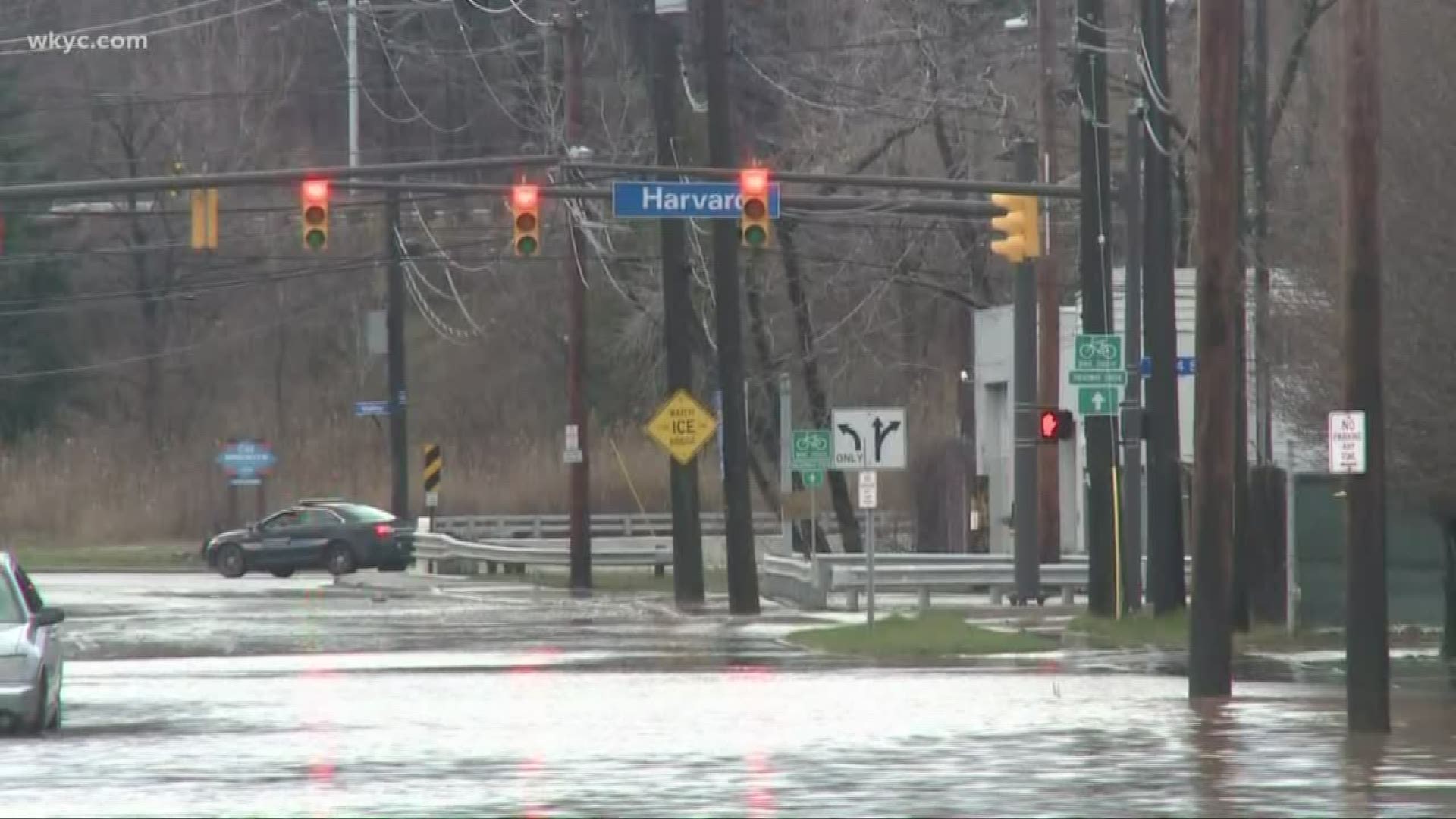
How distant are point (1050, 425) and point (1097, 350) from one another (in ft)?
12.5

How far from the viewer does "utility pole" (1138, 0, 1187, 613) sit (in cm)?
3381

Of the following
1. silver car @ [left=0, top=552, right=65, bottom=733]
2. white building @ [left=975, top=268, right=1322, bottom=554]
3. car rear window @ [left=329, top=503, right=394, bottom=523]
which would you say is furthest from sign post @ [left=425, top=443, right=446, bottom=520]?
silver car @ [left=0, top=552, right=65, bottom=733]

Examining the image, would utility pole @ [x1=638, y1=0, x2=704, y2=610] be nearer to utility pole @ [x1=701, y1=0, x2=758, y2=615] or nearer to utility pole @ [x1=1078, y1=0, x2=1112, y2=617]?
utility pole @ [x1=701, y1=0, x2=758, y2=615]

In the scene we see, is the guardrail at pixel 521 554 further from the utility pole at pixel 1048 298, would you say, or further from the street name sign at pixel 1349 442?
the street name sign at pixel 1349 442

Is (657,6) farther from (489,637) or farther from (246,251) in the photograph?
(246,251)

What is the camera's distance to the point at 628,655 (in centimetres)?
3322

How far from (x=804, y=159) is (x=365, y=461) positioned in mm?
28822

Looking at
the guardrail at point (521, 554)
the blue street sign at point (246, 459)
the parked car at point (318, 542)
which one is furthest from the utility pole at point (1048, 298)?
the blue street sign at point (246, 459)

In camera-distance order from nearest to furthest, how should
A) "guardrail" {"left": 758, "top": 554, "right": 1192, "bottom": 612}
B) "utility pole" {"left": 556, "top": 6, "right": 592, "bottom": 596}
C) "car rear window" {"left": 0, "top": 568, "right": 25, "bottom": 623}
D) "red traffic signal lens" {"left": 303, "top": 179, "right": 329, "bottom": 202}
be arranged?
"car rear window" {"left": 0, "top": 568, "right": 25, "bottom": 623} → "red traffic signal lens" {"left": 303, "top": 179, "right": 329, "bottom": 202} → "guardrail" {"left": 758, "top": 554, "right": 1192, "bottom": 612} → "utility pole" {"left": 556, "top": 6, "right": 592, "bottom": 596}

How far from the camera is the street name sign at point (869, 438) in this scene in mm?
35344

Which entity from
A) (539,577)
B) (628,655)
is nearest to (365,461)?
(539,577)

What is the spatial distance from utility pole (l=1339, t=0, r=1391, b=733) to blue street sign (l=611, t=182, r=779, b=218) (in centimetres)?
1670

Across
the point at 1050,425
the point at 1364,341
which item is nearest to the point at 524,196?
the point at 1050,425

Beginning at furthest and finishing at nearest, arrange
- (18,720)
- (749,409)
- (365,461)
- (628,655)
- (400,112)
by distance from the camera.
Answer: (400,112)
(365,461)
(749,409)
(628,655)
(18,720)
